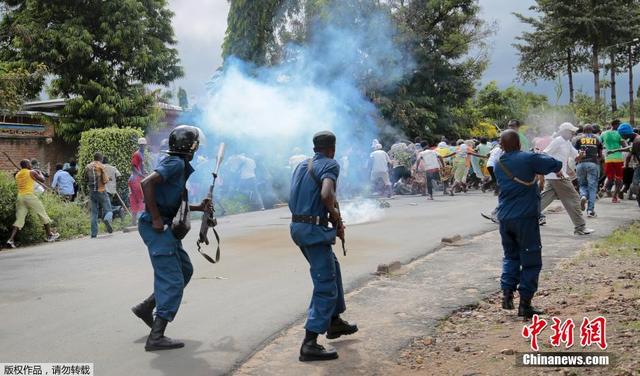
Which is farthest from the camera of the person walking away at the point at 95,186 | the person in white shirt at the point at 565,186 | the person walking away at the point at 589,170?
the person walking away at the point at 95,186

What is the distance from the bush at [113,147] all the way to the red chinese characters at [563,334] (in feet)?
47.2

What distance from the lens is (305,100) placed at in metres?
19.0

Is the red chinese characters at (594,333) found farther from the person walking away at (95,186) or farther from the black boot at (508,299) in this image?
the person walking away at (95,186)

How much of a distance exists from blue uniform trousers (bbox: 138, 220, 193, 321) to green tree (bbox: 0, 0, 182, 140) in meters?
18.6

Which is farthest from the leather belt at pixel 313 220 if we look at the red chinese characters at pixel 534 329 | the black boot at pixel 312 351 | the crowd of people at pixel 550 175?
the crowd of people at pixel 550 175

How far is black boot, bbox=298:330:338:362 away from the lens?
15.7 feet

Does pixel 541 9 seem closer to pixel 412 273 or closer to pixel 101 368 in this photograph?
pixel 412 273

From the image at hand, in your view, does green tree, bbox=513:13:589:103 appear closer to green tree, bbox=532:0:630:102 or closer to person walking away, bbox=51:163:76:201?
green tree, bbox=532:0:630:102

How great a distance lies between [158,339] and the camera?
5.06 metres

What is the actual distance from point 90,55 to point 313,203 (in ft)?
67.3

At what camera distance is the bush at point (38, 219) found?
40.1 feet

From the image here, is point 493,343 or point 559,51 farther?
point 559,51

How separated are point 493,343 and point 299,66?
57.8 ft

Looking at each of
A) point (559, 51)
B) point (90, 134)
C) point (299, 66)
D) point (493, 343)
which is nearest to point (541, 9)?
point (559, 51)
